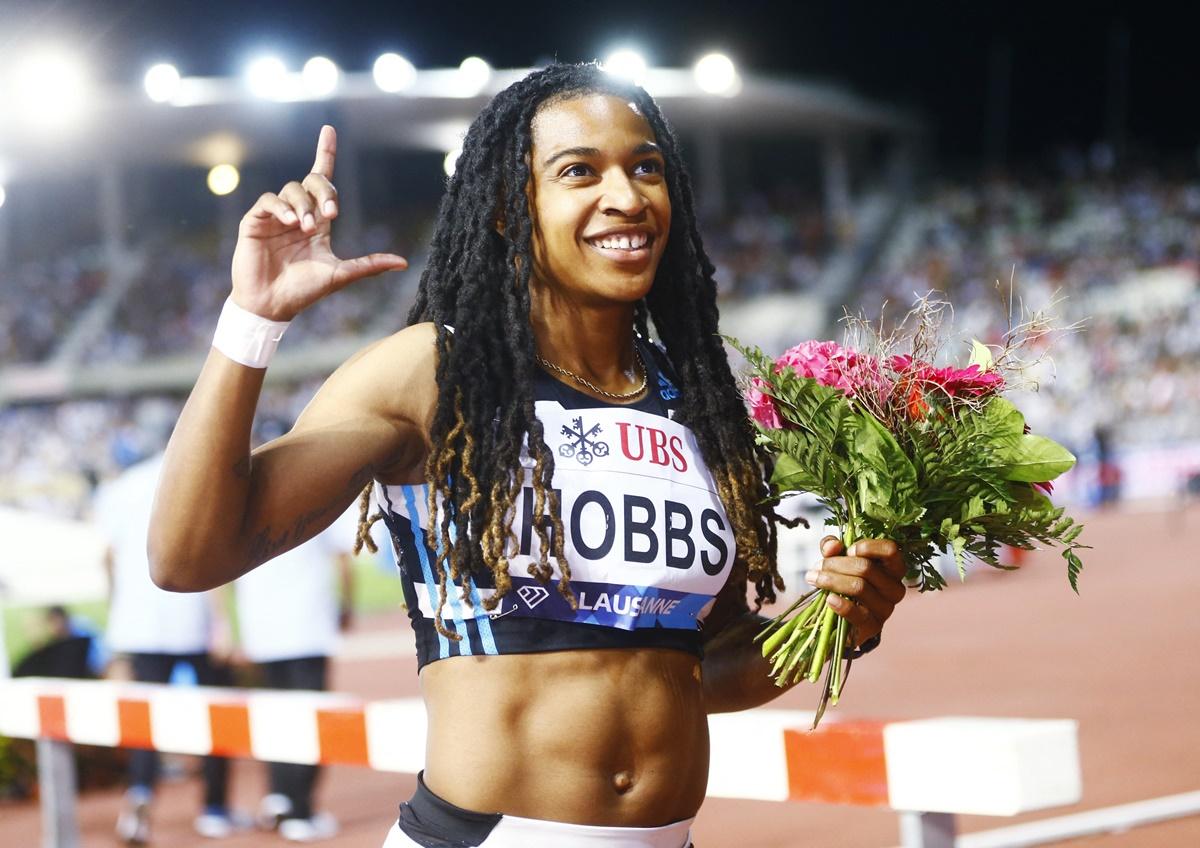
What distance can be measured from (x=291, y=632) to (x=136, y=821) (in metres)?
1.12

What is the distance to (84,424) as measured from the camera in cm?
3170

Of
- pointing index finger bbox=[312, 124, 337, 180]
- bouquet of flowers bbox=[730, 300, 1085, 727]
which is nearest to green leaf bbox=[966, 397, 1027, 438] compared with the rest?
bouquet of flowers bbox=[730, 300, 1085, 727]

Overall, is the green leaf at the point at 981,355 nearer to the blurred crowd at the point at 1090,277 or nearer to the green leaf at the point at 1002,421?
the green leaf at the point at 1002,421

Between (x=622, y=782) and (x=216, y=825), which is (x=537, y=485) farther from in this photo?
(x=216, y=825)

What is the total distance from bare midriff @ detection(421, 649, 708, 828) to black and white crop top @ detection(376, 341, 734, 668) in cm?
3

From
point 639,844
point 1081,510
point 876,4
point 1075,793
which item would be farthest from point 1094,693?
point 876,4

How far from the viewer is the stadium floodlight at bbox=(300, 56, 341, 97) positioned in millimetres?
22172

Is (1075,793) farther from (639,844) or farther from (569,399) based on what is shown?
(569,399)

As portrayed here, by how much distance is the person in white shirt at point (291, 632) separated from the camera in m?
6.13

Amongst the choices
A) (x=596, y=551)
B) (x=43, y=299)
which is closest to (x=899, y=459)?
(x=596, y=551)

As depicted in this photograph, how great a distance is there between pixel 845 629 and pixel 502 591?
0.57 meters

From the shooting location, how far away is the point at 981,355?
2344 millimetres

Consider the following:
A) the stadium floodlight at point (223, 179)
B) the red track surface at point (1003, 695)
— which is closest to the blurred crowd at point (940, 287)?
the stadium floodlight at point (223, 179)

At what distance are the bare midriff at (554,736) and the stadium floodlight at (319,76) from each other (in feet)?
69.6
